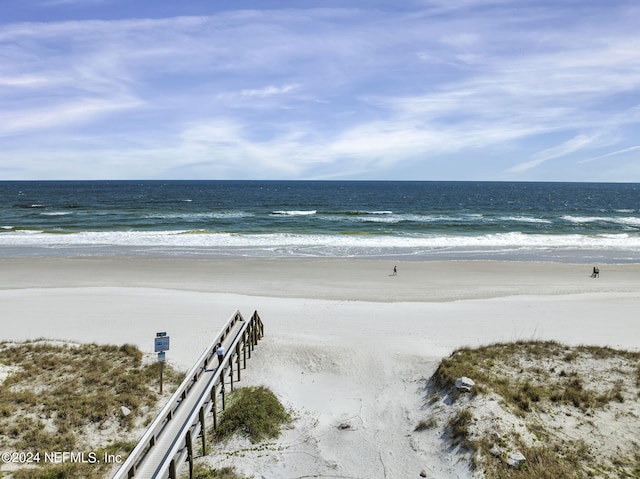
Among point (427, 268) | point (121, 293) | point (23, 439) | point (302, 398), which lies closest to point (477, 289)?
point (427, 268)

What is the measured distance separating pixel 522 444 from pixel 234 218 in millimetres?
57893

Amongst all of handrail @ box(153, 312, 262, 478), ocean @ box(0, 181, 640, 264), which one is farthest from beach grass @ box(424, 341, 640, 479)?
ocean @ box(0, 181, 640, 264)

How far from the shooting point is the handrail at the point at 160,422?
24.8ft

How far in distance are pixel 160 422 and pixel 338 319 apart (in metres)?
10.9

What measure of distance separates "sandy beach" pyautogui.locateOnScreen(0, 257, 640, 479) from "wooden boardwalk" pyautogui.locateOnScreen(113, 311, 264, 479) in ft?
2.79

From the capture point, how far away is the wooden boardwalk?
8.09m

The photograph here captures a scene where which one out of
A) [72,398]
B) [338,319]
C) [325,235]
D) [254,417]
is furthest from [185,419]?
[325,235]

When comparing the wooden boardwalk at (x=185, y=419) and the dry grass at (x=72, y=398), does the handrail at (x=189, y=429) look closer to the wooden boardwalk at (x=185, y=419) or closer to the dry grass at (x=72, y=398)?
the wooden boardwalk at (x=185, y=419)

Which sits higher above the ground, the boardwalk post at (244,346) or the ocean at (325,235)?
the ocean at (325,235)

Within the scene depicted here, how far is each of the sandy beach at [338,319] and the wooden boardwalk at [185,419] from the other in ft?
2.79

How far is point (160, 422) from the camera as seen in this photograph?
9078 mm

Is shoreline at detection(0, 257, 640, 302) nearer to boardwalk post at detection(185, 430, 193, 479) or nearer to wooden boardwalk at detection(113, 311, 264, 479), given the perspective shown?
wooden boardwalk at detection(113, 311, 264, 479)

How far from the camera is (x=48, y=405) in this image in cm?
1106

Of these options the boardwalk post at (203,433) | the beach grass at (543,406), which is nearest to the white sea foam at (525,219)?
the beach grass at (543,406)
